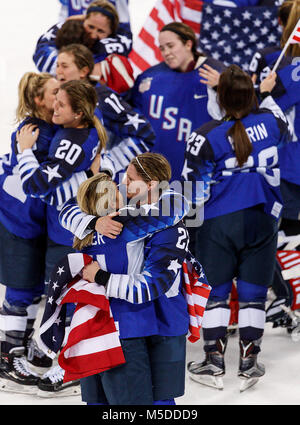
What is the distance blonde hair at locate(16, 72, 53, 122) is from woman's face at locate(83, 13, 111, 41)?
1.11 m

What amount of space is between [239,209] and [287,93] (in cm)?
92

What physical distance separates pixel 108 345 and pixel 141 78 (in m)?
2.67

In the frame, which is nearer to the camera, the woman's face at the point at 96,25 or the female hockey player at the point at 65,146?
the female hockey player at the point at 65,146

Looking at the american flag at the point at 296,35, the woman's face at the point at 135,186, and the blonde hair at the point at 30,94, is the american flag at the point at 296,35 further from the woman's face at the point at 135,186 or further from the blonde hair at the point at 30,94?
the woman's face at the point at 135,186

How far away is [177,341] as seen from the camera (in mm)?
3354

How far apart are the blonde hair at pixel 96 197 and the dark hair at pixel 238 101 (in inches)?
46.0

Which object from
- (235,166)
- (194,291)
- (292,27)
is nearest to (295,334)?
(235,166)

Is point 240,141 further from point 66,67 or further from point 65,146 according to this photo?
point 66,67

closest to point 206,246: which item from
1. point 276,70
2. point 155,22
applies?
point 276,70

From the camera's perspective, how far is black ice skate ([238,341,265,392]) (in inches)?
181

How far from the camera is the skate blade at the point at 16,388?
4539 millimetres

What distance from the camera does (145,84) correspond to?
549cm

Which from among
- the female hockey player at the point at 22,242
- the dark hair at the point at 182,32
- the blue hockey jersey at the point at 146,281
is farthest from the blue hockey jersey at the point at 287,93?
the blue hockey jersey at the point at 146,281

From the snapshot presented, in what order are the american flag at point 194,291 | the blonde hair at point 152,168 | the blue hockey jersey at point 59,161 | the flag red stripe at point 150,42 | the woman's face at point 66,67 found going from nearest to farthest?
the blonde hair at point 152,168 < the american flag at point 194,291 < the blue hockey jersey at point 59,161 < the woman's face at point 66,67 < the flag red stripe at point 150,42
